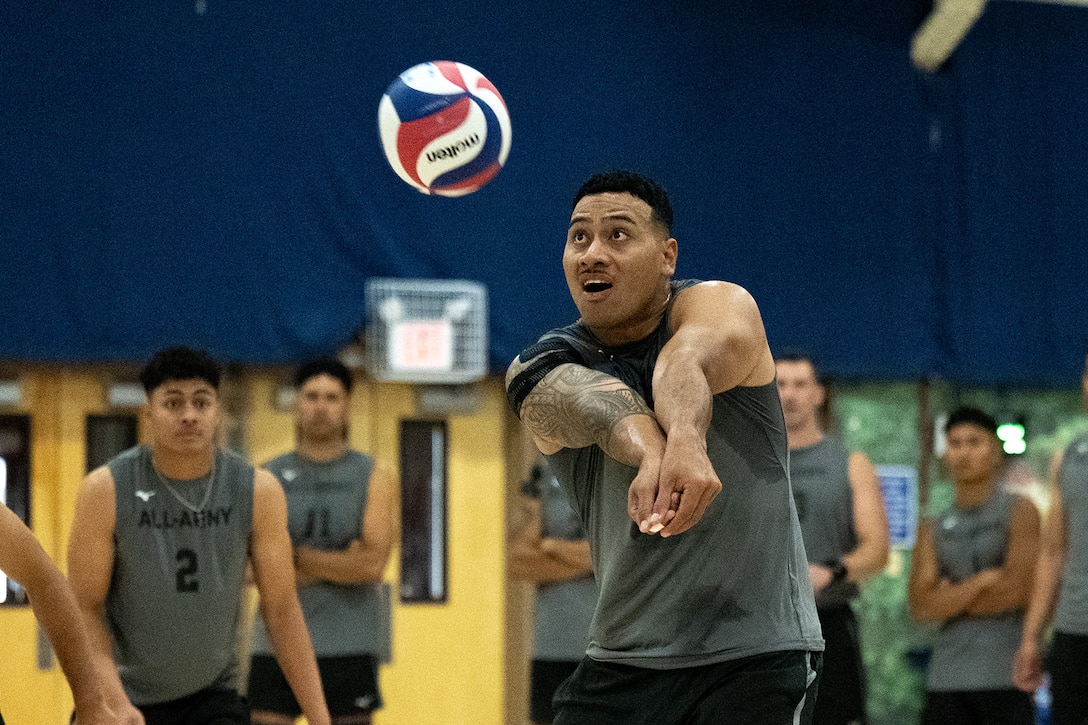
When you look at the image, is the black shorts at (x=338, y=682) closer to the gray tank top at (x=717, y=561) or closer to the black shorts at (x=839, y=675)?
the black shorts at (x=839, y=675)

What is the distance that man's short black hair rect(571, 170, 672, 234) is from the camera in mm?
2928

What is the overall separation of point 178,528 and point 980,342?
5.52 metres

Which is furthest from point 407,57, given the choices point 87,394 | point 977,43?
point 977,43

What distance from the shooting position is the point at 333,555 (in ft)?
18.3

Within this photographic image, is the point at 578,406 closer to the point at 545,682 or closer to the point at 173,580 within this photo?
the point at 173,580

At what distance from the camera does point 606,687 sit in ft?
9.24

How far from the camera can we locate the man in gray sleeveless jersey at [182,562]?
13.7 feet

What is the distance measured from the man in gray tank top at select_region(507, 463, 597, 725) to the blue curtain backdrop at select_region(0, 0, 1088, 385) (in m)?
1.47

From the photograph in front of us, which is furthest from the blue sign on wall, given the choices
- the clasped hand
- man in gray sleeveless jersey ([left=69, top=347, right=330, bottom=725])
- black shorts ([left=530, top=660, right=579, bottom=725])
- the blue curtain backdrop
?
the clasped hand

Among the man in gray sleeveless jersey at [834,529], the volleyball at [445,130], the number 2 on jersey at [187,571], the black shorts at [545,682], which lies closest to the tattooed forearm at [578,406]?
the number 2 on jersey at [187,571]

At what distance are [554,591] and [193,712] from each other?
6.98 feet

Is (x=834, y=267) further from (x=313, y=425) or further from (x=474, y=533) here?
(x=313, y=425)

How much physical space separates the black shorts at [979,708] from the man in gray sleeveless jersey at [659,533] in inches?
139

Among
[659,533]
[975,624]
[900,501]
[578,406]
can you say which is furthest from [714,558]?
[900,501]
